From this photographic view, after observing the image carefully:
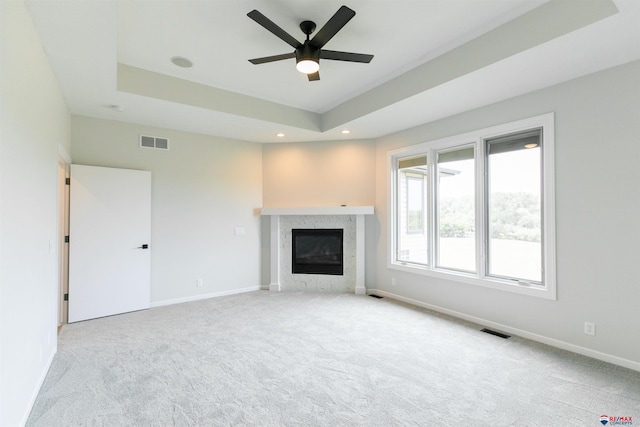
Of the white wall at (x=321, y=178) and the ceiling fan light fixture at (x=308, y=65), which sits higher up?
the ceiling fan light fixture at (x=308, y=65)

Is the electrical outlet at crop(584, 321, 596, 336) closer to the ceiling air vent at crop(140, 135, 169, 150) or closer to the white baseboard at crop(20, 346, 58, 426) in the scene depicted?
the white baseboard at crop(20, 346, 58, 426)

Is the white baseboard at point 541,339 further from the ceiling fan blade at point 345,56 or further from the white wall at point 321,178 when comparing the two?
the ceiling fan blade at point 345,56

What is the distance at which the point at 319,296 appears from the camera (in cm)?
524

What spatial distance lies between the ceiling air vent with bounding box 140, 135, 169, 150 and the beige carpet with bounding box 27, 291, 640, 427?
8.25 feet

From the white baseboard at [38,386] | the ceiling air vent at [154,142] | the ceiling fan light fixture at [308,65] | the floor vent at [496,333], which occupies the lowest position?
the floor vent at [496,333]

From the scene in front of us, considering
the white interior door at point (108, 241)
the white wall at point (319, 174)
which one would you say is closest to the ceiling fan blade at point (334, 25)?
the white wall at point (319, 174)

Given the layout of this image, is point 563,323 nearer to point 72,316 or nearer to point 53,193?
point 53,193

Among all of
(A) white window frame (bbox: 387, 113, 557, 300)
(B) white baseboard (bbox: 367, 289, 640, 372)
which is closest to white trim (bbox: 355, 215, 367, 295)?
(A) white window frame (bbox: 387, 113, 557, 300)

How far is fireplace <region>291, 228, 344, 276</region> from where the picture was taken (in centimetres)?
562

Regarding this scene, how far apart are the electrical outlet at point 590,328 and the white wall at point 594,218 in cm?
4

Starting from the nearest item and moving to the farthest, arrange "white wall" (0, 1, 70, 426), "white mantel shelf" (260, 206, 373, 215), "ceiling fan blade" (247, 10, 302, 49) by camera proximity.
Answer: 1. "white wall" (0, 1, 70, 426)
2. "ceiling fan blade" (247, 10, 302, 49)
3. "white mantel shelf" (260, 206, 373, 215)

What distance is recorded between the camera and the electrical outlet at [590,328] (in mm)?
2965

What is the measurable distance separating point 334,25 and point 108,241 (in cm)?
400

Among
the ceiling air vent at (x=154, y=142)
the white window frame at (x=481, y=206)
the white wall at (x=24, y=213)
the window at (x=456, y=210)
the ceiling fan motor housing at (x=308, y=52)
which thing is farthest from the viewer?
the ceiling air vent at (x=154, y=142)
